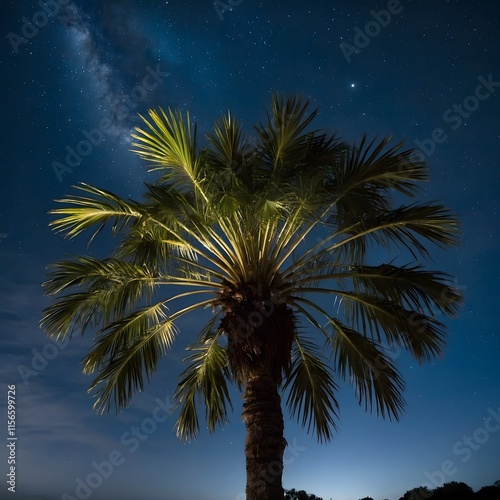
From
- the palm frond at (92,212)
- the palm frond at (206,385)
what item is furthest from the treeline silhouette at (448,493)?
the palm frond at (92,212)

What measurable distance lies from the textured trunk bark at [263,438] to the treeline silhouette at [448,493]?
40.8 ft

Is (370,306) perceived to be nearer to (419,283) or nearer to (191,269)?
(419,283)

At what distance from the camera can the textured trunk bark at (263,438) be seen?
7656 mm

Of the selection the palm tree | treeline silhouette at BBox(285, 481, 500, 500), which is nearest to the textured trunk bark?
the palm tree

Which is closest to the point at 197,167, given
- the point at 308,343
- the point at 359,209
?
the point at 359,209

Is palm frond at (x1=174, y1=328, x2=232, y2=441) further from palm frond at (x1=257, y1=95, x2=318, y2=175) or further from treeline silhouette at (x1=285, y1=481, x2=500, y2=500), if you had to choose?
treeline silhouette at (x1=285, y1=481, x2=500, y2=500)

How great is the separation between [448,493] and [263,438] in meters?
15.2

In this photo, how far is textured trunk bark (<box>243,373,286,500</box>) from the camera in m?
7.66

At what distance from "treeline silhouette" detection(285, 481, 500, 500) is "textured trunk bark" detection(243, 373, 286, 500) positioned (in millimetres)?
12447

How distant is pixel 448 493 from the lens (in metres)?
20.0

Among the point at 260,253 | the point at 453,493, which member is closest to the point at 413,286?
the point at 260,253

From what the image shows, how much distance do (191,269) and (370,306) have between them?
3.09m

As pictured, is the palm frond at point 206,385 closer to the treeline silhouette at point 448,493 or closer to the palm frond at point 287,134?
the palm frond at point 287,134

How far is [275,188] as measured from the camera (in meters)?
8.30
